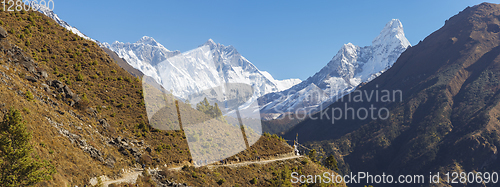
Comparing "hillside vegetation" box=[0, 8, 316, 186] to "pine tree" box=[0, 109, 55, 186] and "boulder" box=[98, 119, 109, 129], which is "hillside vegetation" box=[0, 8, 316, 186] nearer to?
"boulder" box=[98, 119, 109, 129]

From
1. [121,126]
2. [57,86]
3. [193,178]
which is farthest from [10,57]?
[193,178]

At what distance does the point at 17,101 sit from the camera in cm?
2605

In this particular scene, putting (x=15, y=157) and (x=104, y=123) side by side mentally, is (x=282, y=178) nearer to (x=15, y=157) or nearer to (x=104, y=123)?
(x=104, y=123)

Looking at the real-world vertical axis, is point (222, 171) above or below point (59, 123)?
below

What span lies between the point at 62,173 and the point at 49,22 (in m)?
38.9

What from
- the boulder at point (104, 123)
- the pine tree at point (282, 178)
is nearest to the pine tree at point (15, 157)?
the boulder at point (104, 123)

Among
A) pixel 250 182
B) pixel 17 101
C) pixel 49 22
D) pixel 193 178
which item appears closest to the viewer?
pixel 17 101

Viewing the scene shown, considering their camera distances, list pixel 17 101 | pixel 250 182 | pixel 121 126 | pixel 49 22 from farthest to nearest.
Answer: pixel 49 22 < pixel 250 182 < pixel 121 126 < pixel 17 101

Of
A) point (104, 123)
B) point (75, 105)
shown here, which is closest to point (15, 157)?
point (104, 123)

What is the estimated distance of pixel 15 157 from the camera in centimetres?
Answer: 1814

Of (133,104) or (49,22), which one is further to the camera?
(49,22)

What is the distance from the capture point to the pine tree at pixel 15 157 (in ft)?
59.1

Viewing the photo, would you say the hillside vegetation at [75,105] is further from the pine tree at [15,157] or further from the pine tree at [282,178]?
the pine tree at [282,178]

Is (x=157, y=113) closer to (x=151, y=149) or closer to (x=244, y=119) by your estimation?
(x=151, y=149)
